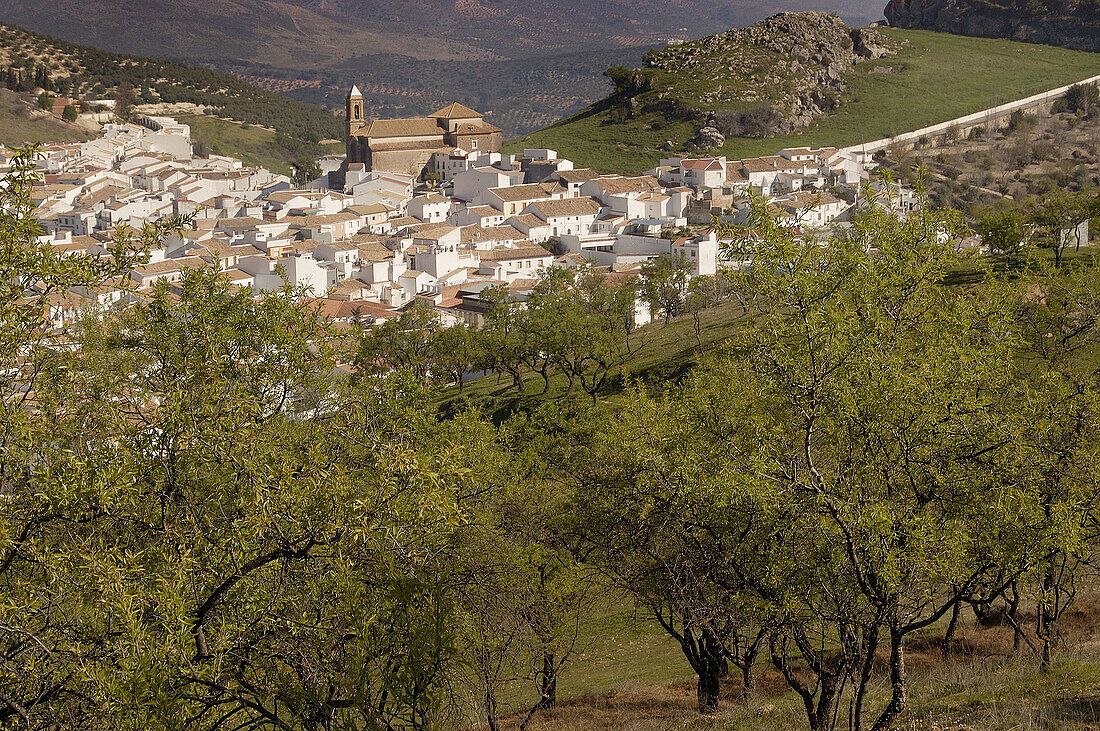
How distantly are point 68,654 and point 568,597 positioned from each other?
8.80 meters

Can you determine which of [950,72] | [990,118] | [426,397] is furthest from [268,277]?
[950,72]

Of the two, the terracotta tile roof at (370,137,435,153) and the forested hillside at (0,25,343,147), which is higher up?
the forested hillside at (0,25,343,147)

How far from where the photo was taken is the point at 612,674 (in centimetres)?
1627

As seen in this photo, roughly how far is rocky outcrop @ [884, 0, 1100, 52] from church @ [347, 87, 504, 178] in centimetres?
6807

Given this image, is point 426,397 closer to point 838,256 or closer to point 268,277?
point 838,256

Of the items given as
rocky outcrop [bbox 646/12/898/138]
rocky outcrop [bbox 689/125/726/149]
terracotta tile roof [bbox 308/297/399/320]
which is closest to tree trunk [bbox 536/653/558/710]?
terracotta tile roof [bbox 308/297/399/320]

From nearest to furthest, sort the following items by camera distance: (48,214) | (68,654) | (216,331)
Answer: (68,654)
(216,331)
(48,214)

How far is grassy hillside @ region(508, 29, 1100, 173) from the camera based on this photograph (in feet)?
306

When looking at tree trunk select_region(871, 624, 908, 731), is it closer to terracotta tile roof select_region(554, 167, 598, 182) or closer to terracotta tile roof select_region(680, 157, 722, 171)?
terracotta tile roof select_region(680, 157, 722, 171)

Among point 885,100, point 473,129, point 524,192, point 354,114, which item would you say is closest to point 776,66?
point 885,100

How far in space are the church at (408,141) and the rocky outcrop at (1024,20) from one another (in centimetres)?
6807

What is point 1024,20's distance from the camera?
122688mm

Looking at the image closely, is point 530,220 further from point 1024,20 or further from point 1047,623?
point 1024,20

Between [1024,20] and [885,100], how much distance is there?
3634cm
